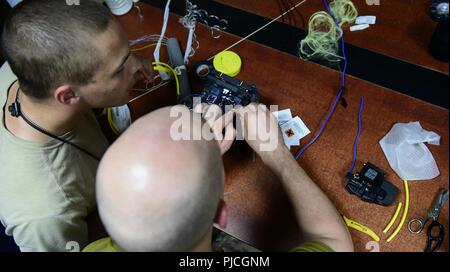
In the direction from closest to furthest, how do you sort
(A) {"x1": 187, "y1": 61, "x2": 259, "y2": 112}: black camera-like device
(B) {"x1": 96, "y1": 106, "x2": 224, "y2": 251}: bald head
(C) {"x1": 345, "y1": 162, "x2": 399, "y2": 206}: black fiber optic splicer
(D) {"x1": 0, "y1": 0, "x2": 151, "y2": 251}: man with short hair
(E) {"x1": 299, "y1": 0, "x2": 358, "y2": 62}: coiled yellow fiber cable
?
(B) {"x1": 96, "y1": 106, "x2": 224, "y2": 251}: bald head
(D) {"x1": 0, "y1": 0, "x2": 151, "y2": 251}: man with short hair
(C) {"x1": 345, "y1": 162, "x2": 399, "y2": 206}: black fiber optic splicer
(A) {"x1": 187, "y1": 61, "x2": 259, "y2": 112}: black camera-like device
(E) {"x1": 299, "y1": 0, "x2": 358, "y2": 62}: coiled yellow fiber cable

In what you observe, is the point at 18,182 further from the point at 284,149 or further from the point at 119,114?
the point at 284,149

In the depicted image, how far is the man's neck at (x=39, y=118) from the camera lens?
2.93ft

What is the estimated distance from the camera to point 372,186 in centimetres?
95

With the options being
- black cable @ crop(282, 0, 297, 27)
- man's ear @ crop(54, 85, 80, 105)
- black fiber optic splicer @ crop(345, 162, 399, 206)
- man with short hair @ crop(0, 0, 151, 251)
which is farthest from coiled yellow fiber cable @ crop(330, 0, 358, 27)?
man's ear @ crop(54, 85, 80, 105)

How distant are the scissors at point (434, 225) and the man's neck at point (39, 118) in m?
0.96

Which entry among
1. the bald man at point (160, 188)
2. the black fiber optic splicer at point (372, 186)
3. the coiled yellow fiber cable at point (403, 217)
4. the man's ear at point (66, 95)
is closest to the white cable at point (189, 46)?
the man's ear at point (66, 95)

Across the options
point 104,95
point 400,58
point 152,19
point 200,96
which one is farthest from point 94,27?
point 400,58

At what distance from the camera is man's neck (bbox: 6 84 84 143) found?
89 centimetres

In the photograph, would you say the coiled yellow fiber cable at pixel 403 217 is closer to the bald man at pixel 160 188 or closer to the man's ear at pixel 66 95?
the bald man at pixel 160 188

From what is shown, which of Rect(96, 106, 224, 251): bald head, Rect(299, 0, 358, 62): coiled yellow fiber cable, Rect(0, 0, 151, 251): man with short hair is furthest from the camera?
Rect(299, 0, 358, 62): coiled yellow fiber cable

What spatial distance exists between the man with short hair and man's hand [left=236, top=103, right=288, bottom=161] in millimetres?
379

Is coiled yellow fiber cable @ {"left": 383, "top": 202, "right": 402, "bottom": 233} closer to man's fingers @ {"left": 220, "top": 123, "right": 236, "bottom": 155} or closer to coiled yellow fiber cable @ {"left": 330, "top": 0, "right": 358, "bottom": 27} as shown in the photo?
man's fingers @ {"left": 220, "top": 123, "right": 236, "bottom": 155}

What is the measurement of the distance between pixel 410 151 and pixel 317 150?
0.83 feet

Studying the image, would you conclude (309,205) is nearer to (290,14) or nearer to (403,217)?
(403,217)
